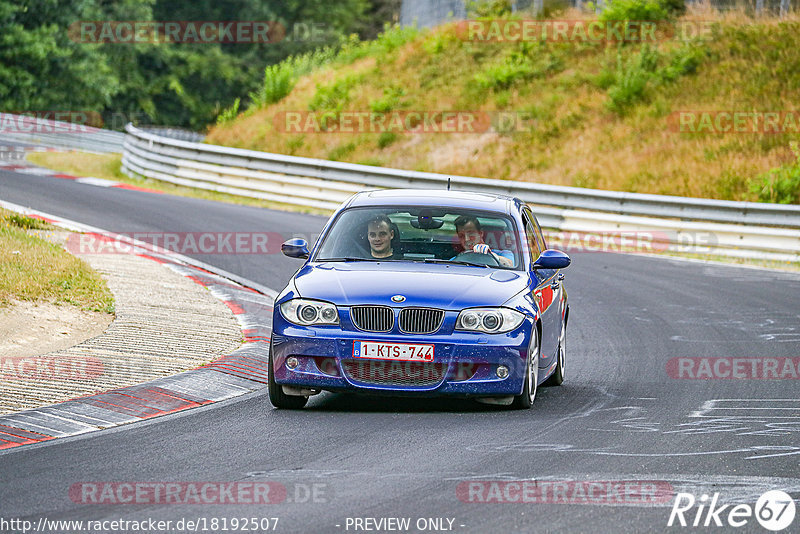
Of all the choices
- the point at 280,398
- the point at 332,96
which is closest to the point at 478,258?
the point at 280,398

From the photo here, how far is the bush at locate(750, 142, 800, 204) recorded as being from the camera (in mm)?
24547

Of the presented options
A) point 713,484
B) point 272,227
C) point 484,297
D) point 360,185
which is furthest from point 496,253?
point 360,185

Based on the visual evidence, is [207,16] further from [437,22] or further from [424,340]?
[424,340]

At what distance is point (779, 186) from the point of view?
81.1 ft

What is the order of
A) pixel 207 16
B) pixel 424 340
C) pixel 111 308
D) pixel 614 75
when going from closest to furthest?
pixel 424 340 → pixel 111 308 → pixel 614 75 → pixel 207 16

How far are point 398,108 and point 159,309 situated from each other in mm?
23071

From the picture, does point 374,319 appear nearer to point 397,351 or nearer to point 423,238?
point 397,351

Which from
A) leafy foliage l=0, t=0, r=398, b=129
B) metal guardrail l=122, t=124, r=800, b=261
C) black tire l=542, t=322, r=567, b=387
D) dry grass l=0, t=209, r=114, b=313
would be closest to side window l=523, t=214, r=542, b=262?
black tire l=542, t=322, r=567, b=387

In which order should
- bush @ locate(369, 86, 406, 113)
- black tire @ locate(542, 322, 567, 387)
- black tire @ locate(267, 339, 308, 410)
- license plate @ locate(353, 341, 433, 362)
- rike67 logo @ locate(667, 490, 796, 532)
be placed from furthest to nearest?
bush @ locate(369, 86, 406, 113), black tire @ locate(542, 322, 567, 387), black tire @ locate(267, 339, 308, 410), license plate @ locate(353, 341, 433, 362), rike67 logo @ locate(667, 490, 796, 532)

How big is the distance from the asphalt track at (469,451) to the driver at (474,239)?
3.83 ft

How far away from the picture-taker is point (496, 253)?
9.84 m

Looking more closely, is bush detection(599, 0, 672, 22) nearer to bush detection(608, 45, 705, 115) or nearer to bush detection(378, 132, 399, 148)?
bush detection(608, 45, 705, 115)

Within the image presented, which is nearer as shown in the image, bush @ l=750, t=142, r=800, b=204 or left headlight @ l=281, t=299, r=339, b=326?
left headlight @ l=281, t=299, r=339, b=326

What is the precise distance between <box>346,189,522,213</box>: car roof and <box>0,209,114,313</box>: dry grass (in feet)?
12.1
